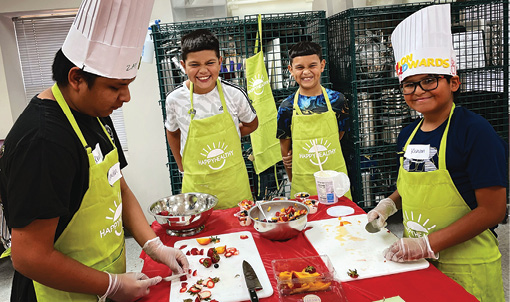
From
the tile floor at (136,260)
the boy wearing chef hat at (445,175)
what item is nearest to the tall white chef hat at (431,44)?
the boy wearing chef hat at (445,175)

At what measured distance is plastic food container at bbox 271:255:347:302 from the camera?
1.06 metres

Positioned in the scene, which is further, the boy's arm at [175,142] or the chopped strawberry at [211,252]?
the boy's arm at [175,142]

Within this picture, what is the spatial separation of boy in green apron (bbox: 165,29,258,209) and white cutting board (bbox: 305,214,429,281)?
2.65 feet

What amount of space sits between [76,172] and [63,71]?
0.96 ft

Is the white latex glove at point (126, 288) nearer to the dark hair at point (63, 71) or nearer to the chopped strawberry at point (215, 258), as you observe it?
the chopped strawberry at point (215, 258)

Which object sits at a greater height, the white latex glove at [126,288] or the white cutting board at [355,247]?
the white latex glove at [126,288]

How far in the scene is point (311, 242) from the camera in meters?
1.44

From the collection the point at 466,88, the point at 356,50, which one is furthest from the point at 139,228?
the point at 466,88

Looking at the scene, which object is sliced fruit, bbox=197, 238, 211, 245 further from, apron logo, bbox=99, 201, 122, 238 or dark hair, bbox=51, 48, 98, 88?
dark hair, bbox=51, 48, 98, 88

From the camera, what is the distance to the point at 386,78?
303 centimetres

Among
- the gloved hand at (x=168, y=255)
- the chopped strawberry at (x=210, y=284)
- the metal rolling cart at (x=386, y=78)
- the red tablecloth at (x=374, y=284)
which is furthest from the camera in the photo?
the metal rolling cart at (x=386, y=78)

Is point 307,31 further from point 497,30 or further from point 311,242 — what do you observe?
point 311,242

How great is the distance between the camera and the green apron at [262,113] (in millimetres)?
2896

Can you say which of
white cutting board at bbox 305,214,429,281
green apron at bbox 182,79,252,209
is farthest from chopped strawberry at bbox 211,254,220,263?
green apron at bbox 182,79,252,209
